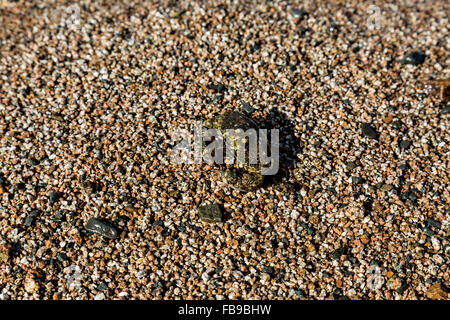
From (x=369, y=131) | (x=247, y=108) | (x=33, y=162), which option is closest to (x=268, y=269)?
(x=247, y=108)

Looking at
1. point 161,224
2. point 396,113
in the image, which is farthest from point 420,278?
point 161,224

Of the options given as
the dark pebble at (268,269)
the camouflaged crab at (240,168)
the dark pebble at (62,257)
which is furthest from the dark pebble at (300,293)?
the dark pebble at (62,257)

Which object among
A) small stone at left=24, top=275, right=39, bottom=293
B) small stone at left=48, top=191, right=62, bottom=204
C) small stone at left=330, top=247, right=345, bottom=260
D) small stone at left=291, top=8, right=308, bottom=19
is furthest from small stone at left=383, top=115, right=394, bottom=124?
small stone at left=24, top=275, right=39, bottom=293

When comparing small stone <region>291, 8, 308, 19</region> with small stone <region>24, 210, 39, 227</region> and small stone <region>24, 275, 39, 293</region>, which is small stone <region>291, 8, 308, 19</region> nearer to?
small stone <region>24, 210, 39, 227</region>
